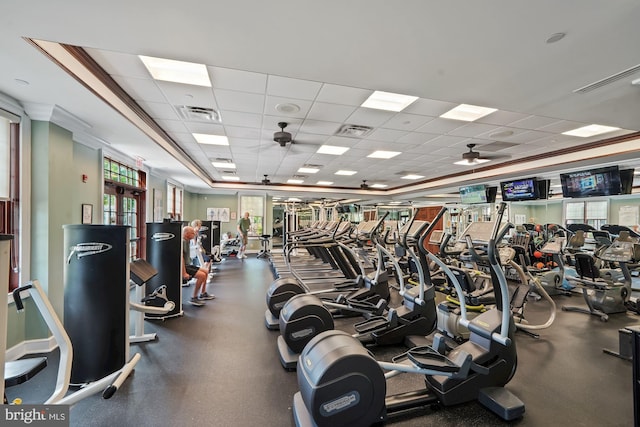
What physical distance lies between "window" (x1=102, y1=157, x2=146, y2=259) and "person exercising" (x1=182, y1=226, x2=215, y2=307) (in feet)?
2.55

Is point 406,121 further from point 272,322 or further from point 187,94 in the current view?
point 272,322

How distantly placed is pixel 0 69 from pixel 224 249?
9090 millimetres

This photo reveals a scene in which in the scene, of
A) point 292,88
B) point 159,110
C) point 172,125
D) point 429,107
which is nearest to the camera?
point 292,88

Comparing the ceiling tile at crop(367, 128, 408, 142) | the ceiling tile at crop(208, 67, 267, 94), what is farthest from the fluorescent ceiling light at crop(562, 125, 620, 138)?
the ceiling tile at crop(208, 67, 267, 94)

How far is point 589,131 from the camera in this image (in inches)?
195

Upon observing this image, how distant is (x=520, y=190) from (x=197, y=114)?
804 cm

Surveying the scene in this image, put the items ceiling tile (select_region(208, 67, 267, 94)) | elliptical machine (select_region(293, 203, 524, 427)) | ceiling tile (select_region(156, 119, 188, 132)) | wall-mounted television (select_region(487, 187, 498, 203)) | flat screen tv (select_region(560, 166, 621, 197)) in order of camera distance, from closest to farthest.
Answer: elliptical machine (select_region(293, 203, 524, 427)), ceiling tile (select_region(208, 67, 267, 94)), ceiling tile (select_region(156, 119, 188, 132)), flat screen tv (select_region(560, 166, 621, 197)), wall-mounted television (select_region(487, 187, 498, 203))

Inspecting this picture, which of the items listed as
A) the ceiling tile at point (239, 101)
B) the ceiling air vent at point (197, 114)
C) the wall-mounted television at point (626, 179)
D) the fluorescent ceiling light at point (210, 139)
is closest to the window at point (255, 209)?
the fluorescent ceiling light at point (210, 139)

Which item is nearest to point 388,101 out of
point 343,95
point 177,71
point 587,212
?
point 343,95

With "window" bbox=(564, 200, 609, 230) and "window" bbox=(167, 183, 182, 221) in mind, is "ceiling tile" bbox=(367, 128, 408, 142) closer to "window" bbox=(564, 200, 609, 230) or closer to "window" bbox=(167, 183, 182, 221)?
"window" bbox=(167, 183, 182, 221)

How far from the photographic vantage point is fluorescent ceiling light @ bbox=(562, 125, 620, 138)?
476 cm

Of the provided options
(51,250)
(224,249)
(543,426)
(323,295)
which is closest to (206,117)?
(51,250)

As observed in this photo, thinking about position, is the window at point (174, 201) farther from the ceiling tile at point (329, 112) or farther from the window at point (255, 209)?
the ceiling tile at point (329, 112)

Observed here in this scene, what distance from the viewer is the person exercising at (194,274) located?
16.0 ft
